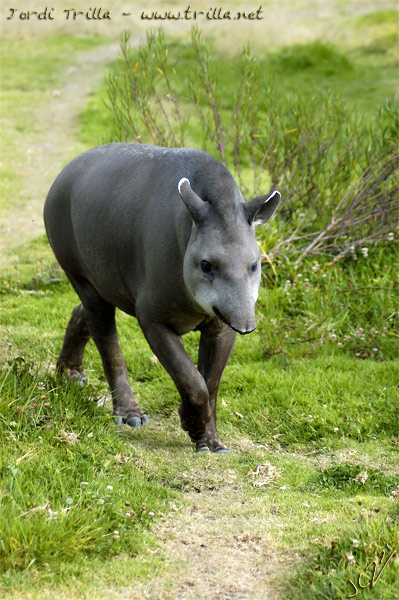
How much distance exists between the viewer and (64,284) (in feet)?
27.8

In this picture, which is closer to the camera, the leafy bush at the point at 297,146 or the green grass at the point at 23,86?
the leafy bush at the point at 297,146

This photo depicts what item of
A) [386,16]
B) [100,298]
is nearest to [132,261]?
[100,298]

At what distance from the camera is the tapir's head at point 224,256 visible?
171 inches

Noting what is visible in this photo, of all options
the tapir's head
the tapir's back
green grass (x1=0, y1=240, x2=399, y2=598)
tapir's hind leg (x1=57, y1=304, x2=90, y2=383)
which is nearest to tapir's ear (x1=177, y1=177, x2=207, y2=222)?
the tapir's head

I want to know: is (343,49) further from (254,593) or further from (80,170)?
(254,593)

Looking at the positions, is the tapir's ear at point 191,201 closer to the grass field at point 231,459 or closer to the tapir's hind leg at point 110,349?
the grass field at point 231,459

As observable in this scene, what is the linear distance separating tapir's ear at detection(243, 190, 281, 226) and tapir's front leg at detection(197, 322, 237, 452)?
79 centimetres

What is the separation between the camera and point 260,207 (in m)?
4.63

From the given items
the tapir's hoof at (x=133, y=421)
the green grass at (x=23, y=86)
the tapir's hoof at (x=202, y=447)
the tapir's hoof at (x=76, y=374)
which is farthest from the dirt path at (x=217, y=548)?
the green grass at (x=23, y=86)

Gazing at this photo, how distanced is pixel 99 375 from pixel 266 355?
1.40 metres

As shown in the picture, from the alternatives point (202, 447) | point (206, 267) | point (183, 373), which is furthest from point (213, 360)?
point (206, 267)

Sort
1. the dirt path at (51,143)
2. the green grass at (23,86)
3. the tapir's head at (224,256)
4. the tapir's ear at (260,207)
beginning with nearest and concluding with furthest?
1. the tapir's head at (224,256)
2. the tapir's ear at (260,207)
3. the dirt path at (51,143)
4. the green grass at (23,86)

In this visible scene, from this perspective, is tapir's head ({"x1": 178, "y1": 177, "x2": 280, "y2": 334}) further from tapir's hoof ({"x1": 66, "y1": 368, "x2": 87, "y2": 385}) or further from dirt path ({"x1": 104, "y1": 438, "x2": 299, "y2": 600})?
tapir's hoof ({"x1": 66, "y1": 368, "x2": 87, "y2": 385})

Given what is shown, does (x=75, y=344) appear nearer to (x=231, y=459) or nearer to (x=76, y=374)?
(x=76, y=374)
